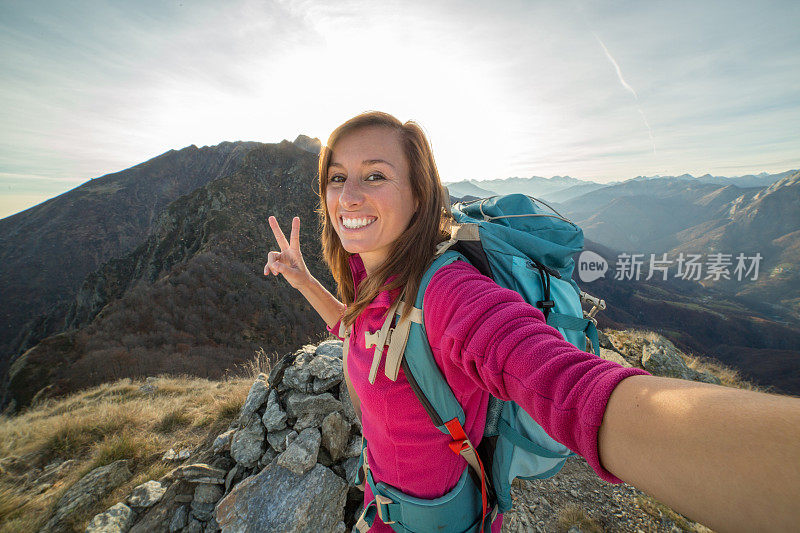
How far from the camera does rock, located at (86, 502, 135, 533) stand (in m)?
2.86

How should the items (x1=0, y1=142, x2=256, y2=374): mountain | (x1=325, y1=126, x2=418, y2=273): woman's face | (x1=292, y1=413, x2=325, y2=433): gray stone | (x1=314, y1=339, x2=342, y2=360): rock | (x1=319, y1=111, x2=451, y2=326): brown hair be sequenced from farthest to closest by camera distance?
(x1=0, y1=142, x2=256, y2=374): mountain
(x1=314, y1=339, x2=342, y2=360): rock
(x1=292, y1=413, x2=325, y2=433): gray stone
(x1=325, y1=126, x2=418, y2=273): woman's face
(x1=319, y1=111, x2=451, y2=326): brown hair

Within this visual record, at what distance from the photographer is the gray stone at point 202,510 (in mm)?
3031

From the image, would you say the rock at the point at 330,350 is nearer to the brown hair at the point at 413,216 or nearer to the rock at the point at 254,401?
the rock at the point at 254,401

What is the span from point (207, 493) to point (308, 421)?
1.15 m

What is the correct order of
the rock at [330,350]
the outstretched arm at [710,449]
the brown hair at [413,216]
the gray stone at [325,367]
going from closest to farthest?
1. the outstretched arm at [710,449]
2. the brown hair at [413,216]
3. the gray stone at [325,367]
4. the rock at [330,350]

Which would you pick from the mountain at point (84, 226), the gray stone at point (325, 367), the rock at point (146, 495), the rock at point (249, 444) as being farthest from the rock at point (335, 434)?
the mountain at point (84, 226)

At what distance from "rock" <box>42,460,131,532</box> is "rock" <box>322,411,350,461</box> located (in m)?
2.43

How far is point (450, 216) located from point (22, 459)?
6500 millimetres

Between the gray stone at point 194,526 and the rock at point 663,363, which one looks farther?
the rock at point 663,363

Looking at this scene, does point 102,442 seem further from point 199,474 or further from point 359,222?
point 359,222

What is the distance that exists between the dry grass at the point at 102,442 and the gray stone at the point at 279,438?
122cm

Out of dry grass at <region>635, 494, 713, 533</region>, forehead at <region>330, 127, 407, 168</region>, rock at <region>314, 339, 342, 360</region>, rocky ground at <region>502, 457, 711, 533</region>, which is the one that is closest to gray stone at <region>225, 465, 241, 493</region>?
rock at <region>314, 339, 342, 360</region>

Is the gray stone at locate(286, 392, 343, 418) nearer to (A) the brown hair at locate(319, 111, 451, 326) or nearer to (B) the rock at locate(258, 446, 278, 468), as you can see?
(B) the rock at locate(258, 446, 278, 468)

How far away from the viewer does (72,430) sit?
4.41 m
